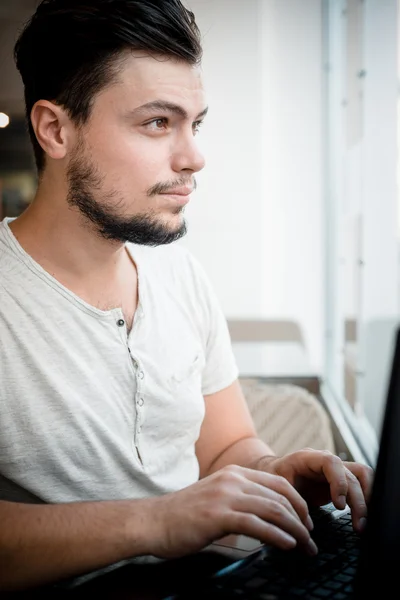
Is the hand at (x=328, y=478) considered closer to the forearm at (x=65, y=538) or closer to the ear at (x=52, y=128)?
the forearm at (x=65, y=538)

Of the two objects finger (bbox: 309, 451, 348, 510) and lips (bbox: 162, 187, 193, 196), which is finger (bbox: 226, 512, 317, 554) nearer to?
finger (bbox: 309, 451, 348, 510)

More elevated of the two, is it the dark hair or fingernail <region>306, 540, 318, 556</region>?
the dark hair

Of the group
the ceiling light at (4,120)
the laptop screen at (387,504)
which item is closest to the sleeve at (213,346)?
the laptop screen at (387,504)

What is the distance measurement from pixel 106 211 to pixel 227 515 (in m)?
0.60

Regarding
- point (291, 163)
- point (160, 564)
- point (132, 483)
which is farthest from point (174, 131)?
point (291, 163)

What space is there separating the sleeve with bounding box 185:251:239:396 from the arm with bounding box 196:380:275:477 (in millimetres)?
20

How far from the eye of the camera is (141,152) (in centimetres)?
109

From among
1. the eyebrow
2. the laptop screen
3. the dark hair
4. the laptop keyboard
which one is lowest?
the laptop keyboard

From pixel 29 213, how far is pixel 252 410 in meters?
0.80

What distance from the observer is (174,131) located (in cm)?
110

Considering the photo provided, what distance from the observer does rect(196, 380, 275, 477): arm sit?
46.9 inches

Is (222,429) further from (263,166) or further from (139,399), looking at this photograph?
(263,166)

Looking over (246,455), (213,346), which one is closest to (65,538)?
(246,455)

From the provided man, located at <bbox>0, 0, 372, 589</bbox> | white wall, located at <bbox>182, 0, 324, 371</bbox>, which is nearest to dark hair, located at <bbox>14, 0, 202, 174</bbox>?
man, located at <bbox>0, 0, 372, 589</bbox>
